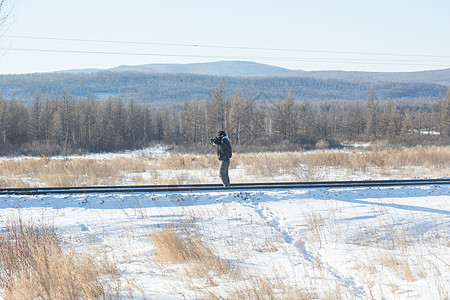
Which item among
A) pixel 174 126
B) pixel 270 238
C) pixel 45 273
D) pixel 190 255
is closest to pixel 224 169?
pixel 270 238

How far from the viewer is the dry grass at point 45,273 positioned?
11.9ft

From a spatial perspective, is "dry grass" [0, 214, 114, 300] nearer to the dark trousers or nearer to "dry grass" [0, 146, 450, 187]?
the dark trousers

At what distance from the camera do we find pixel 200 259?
4945 millimetres

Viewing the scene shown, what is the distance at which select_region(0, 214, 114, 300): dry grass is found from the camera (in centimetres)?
363

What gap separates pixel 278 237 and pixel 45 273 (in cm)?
380

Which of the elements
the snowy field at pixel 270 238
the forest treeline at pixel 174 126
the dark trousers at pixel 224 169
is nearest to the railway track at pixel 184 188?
the dark trousers at pixel 224 169

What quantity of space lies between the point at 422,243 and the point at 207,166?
12.4 meters

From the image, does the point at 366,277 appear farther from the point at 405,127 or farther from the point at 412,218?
the point at 405,127

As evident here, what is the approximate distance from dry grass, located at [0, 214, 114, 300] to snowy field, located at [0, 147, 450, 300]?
0.92 ft

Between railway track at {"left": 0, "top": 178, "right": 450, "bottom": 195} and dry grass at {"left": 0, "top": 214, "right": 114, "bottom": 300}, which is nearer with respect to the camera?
dry grass at {"left": 0, "top": 214, "right": 114, "bottom": 300}

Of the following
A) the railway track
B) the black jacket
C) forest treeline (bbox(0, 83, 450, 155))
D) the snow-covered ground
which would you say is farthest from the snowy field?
forest treeline (bbox(0, 83, 450, 155))

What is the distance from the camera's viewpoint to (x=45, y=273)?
13.2 ft

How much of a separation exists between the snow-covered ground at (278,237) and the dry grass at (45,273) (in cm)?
38

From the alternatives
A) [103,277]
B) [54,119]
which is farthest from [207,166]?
[54,119]
